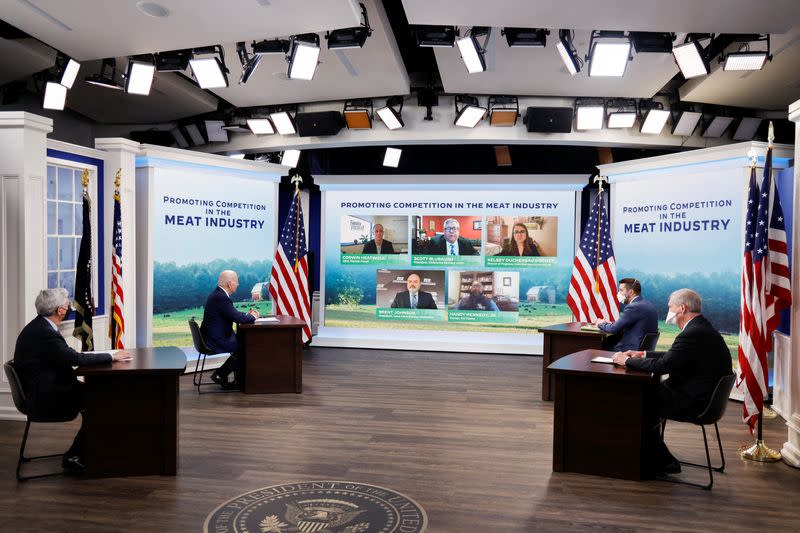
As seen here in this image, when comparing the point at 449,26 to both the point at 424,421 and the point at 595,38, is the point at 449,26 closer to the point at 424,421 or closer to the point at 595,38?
the point at 595,38

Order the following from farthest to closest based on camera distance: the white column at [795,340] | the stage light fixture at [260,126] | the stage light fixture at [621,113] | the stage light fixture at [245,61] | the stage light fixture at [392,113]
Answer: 1. the stage light fixture at [260,126]
2. the stage light fixture at [392,113]
3. the stage light fixture at [621,113]
4. the stage light fixture at [245,61]
5. the white column at [795,340]

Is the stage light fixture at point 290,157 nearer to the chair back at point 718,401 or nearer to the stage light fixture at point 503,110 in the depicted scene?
the stage light fixture at point 503,110

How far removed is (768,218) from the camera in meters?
5.17

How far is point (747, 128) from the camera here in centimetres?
886

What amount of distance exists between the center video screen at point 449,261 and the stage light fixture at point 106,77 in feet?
12.8

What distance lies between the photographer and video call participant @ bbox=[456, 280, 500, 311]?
10.4 meters

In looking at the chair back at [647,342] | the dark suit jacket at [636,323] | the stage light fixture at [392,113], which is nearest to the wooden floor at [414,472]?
the chair back at [647,342]

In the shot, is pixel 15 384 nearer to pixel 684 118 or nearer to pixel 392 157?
pixel 392 157

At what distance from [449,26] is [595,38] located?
141 cm

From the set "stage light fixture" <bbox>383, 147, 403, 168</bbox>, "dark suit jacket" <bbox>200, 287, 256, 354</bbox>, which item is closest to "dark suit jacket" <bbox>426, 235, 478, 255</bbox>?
"stage light fixture" <bbox>383, 147, 403, 168</bbox>

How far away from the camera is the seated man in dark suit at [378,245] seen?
420 inches

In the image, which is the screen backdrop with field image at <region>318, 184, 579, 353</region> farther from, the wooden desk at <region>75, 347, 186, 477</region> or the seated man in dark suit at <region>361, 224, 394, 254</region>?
the wooden desk at <region>75, 347, 186, 477</region>

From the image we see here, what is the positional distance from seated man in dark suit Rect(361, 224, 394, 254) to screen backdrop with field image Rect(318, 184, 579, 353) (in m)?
0.02

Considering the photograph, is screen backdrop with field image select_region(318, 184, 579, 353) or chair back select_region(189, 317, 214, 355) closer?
chair back select_region(189, 317, 214, 355)
